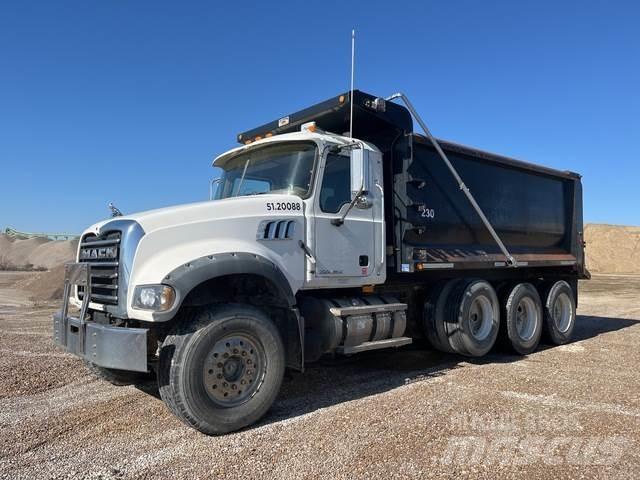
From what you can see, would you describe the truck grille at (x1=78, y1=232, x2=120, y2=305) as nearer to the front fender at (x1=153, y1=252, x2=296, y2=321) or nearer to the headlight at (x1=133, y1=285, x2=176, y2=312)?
the headlight at (x1=133, y1=285, x2=176, y2=312)

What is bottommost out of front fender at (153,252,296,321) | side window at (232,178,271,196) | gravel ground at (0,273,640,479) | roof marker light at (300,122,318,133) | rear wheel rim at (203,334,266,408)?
gravel ground at (0,273,640,479)

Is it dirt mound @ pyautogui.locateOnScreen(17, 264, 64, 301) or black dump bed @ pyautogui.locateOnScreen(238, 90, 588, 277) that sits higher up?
black dump bed @ pyautogui.locateOnScreen(238, 90, 588, 277)

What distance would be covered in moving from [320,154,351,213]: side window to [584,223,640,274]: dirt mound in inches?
1935

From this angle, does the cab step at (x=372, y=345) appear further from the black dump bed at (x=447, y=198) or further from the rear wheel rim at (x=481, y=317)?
the rear wheel rim at (x=481, y=317)

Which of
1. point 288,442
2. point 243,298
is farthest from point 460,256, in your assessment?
point 288,442

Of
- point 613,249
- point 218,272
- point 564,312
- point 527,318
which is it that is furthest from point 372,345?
point 613,249

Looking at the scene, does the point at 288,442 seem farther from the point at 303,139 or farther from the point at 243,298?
the point at 303,139

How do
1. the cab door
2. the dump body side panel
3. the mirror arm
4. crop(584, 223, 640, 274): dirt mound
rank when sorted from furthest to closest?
crop(584, 223, 640, 274): dirt mound
the dump body side panel
the mirror arm
the cab door

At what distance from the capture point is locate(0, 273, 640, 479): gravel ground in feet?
12.1

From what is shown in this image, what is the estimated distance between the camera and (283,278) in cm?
498

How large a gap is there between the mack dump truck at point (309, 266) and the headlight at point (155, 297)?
1cm

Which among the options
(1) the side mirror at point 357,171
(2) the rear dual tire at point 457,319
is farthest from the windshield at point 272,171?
(2) the rear dual tire at point 457,319

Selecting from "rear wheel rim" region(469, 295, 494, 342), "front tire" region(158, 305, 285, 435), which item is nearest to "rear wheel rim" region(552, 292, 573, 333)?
"rear wheel rim" region(469, 295, 494, 342)

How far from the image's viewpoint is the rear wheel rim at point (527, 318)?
838 centimetres
